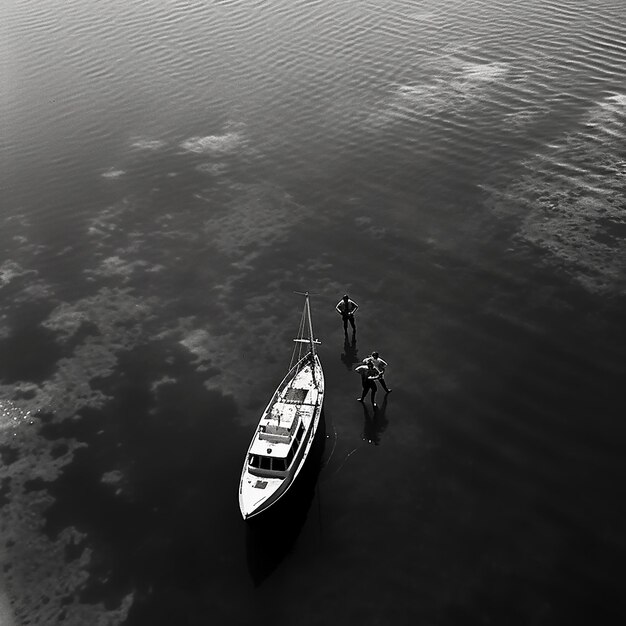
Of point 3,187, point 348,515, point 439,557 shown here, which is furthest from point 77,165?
point 439,557

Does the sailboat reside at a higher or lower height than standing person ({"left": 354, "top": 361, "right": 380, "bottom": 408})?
higher

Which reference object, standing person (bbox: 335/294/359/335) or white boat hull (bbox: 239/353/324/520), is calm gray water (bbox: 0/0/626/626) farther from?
standing person (bbox: 335/294/359/335)

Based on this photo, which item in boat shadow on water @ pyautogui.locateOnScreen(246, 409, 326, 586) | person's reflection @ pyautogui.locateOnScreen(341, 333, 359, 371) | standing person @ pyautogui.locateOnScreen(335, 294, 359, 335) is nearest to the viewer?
boat shadow on water @ pyautogui.locateOnScreen(246, 409, 326, 586)

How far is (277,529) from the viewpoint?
26.5 metres

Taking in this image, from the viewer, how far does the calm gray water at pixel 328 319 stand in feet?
83.0

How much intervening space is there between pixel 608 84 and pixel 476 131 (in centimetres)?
1366

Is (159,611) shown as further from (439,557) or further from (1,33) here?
(1,33)

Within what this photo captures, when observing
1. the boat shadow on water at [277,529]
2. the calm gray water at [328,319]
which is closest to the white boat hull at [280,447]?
the boat shadow on water at [277,529]

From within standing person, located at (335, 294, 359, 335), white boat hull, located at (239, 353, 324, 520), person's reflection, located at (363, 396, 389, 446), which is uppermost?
white boat hull, located at (239, 353, 324, 520)

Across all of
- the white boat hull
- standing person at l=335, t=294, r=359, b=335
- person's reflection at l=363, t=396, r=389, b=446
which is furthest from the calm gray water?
standing person at l=335, t=294, r=359, b=335

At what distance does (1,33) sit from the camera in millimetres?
77938

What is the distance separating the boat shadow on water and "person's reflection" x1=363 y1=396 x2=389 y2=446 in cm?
388

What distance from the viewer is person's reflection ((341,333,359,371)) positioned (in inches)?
1378

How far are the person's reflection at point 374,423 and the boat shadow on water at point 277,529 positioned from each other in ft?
12.7
